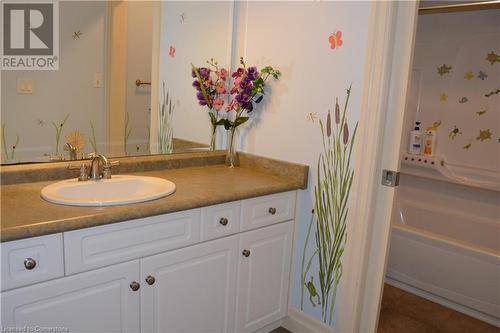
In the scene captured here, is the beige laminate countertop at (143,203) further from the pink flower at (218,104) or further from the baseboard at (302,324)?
the baseboard at (302,324)

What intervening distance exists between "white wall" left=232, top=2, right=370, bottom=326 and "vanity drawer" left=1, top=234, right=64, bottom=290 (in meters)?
1.14

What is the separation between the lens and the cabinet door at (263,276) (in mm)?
1827

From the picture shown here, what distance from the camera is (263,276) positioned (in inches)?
75.6

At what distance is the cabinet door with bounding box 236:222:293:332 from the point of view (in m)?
1.83

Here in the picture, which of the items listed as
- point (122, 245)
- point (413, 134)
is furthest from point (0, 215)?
point (413, 134)

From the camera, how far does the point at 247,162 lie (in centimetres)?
222

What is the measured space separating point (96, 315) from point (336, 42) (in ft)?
4.76

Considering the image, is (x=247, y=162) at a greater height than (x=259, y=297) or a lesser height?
greater

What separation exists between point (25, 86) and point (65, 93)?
16cm

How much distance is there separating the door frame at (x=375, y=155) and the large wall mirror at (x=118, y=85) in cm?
87

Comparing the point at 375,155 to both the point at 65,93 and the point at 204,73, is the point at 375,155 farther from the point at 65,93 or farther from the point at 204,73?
the point at 65,93

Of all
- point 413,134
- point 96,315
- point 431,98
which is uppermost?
point 431,98

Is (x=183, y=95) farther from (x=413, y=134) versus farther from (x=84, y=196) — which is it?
(x=413, y=134)

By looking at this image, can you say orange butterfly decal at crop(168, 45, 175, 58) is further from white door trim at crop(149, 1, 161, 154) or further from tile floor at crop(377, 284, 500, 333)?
tile floor at crop(377, 284, 500, 333)
